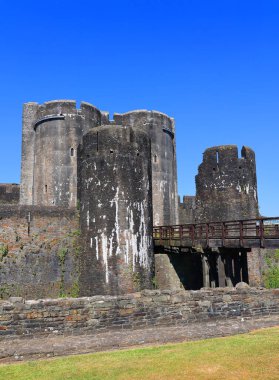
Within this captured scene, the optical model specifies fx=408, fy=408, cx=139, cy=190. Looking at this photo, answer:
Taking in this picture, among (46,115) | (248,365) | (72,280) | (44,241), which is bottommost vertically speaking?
(248,365)

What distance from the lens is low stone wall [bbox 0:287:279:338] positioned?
1016cm

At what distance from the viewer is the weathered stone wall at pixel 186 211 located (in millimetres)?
31406

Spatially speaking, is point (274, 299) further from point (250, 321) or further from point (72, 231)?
point (72, 231)

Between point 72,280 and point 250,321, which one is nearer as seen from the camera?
point 250,321

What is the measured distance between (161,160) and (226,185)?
19.5 feet

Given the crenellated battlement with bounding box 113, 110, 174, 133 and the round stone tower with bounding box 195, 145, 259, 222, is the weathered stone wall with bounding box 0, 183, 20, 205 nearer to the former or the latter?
the crenellated battlement with bounding box 113, 110, 174, 133

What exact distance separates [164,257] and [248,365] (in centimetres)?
1307

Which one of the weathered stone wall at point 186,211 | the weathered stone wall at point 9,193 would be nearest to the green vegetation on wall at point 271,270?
the weathered stone wall at point 186,211

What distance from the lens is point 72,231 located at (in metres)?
19.2

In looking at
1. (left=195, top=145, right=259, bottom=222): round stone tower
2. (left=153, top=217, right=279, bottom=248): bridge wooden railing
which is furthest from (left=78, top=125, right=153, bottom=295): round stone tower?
(left=195, top=145, right=259, bottom=222): round stone tower

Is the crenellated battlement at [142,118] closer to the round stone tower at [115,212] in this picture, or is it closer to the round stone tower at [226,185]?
the round stone tower at [226,185]

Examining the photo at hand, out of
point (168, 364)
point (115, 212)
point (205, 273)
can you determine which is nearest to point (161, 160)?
point (205, 273)

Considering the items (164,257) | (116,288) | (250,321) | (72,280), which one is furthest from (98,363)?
(164,257)

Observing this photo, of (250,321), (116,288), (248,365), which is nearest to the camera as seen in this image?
(248,365)
